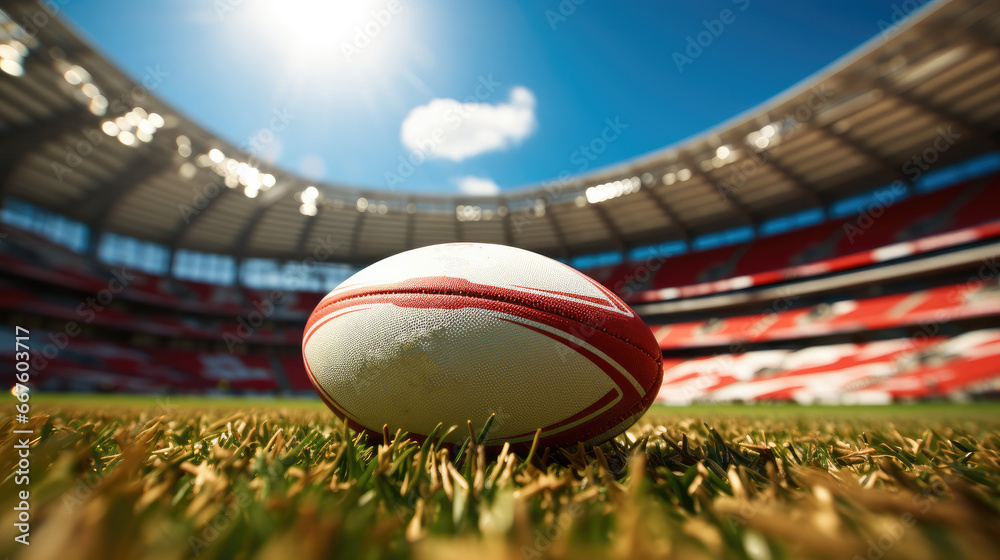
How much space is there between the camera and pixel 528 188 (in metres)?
20.2

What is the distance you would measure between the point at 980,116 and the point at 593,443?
21.7 m

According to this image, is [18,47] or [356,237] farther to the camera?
[356,237]

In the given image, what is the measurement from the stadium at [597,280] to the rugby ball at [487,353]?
17cm

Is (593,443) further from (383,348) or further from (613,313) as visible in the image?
(383,348)

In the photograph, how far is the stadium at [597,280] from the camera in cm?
70

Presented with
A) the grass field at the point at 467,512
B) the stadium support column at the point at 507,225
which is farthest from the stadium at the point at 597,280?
the stadium support column at the point at 507,225

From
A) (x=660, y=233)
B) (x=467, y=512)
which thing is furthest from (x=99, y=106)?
(x=660, y=233)

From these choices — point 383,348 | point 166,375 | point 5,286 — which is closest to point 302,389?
point 166,375

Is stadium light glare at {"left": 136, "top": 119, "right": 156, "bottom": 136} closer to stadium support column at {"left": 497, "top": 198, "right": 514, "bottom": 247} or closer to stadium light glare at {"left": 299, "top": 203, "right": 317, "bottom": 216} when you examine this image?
stadium light glare at {"left": 299, "top": 203, "right": 317, "bottom": 216}

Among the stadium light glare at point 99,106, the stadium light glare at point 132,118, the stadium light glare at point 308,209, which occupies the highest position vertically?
the stadium light glare at point 99,106

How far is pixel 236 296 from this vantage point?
25672mm

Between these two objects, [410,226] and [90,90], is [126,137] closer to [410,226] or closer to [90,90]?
[90,90]

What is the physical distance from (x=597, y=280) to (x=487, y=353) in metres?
17.8

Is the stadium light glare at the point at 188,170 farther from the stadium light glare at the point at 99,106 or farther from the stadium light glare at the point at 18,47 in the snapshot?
the stadium light glare at the point at 18,47
